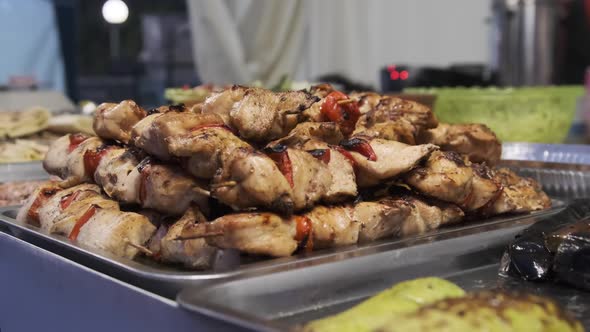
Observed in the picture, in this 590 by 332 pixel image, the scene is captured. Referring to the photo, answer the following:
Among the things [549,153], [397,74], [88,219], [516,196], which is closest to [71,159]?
[88,219]

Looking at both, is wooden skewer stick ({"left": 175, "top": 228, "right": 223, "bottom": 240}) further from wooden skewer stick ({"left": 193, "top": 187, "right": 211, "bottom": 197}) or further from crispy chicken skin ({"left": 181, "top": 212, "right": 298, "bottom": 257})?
wooden skewer stick ({"left": 193, "top": 187, "right": 211, "bottom": 197})

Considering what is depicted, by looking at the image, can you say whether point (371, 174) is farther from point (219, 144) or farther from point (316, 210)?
point (219, 144)

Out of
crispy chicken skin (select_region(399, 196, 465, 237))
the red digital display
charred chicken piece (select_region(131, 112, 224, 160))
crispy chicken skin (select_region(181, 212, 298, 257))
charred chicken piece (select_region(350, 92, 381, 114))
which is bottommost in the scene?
the red digital display

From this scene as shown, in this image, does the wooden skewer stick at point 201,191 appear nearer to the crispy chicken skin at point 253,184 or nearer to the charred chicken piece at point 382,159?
the crispy chicken skin at point 253,184

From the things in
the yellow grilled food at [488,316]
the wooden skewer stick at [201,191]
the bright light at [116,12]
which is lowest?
the yellow grilled food at [488,316]

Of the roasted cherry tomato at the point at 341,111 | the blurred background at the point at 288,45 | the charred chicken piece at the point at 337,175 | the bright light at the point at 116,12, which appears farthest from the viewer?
the blurred background at the point at 288,45

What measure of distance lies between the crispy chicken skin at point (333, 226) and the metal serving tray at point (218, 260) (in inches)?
1.1

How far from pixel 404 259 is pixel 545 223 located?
0.42 metres

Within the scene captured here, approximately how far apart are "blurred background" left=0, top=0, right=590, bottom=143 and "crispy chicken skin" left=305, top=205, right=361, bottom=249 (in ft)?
12.4

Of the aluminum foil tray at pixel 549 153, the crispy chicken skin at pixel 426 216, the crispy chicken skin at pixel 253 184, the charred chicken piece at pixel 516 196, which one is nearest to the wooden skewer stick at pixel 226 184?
the crispy chicken skin at pixel 253 184

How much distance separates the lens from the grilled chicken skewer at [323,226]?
1453 millimetres

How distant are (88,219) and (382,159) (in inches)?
28.3

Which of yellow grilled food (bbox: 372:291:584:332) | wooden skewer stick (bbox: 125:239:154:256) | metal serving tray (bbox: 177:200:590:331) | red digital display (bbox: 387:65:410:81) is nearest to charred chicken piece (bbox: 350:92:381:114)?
metal serving tray (bbox: 177:200:590:331)

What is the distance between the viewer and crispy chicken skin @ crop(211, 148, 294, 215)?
1.46m
